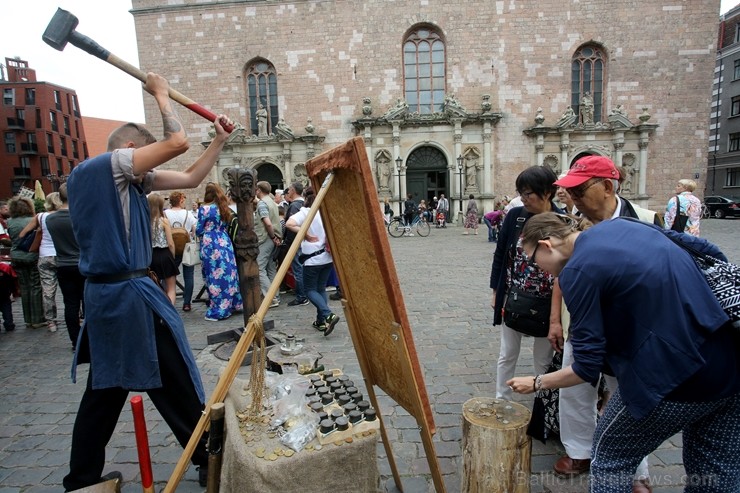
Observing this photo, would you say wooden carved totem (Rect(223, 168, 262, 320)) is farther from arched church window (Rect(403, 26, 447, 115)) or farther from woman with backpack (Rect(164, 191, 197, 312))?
arched church window (Rect(403, 26, 447, 115))

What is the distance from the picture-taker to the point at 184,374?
2.36 meters

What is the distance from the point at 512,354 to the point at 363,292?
5.28 ft

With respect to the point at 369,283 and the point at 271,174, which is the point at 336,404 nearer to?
the point at 369,283

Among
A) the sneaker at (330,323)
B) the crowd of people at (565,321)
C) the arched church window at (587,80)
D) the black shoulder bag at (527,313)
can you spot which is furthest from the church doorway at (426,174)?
the black shoulder bag at (527,313)

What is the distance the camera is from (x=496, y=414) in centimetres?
227

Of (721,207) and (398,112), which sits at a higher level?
(398,112)

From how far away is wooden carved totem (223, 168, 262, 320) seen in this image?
4.41m

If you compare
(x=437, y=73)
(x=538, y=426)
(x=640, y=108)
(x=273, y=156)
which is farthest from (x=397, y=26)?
(x=538, y=426)

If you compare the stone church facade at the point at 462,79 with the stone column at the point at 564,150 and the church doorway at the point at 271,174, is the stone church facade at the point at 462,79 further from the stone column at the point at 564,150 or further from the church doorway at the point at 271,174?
the church doorway at the point at 271,174

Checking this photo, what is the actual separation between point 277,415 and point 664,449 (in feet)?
8.62

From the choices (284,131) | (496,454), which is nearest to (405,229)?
(284,131)

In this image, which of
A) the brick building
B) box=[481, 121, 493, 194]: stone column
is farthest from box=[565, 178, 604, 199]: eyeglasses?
the brick building

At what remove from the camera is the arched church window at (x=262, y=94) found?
21.9 metres

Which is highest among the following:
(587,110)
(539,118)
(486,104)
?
(486,104)
